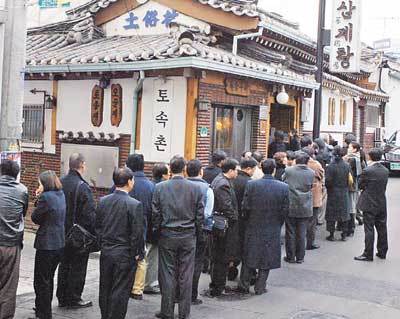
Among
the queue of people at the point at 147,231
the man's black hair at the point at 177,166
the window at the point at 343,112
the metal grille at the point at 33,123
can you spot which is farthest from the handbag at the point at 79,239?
the window at the point at 343,112

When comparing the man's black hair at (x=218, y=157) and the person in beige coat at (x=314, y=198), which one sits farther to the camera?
the person in beige coat at (x=314, y=198)

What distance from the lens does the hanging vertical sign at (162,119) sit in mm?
11117

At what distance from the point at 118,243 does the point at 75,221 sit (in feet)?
3.12

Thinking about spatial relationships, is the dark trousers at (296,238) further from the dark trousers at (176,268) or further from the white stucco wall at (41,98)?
the white stucco wall at (41,98)

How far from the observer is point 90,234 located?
667cm

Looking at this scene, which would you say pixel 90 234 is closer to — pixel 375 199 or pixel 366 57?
pixel 375 199

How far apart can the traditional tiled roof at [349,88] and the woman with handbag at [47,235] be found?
1316 cm

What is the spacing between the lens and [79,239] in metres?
6.60

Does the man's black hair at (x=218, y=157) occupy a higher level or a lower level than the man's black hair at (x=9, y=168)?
higher

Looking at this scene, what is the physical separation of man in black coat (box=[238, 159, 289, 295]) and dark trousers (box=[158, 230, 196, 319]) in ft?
4.50

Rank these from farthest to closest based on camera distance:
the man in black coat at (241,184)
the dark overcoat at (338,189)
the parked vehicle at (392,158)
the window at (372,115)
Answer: the window at (372,115), the parked vehicle at (392,158), the dark overcoat at (338,189), the man in black coat at (241,184)

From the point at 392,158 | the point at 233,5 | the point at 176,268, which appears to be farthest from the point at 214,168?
the point at 392,158

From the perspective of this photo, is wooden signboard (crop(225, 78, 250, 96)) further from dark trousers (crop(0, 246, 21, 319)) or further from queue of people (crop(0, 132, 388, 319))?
dark trousers (crop(0, 246, 21, 319))

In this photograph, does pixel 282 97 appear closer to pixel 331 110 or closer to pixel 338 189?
pixel 338 189
